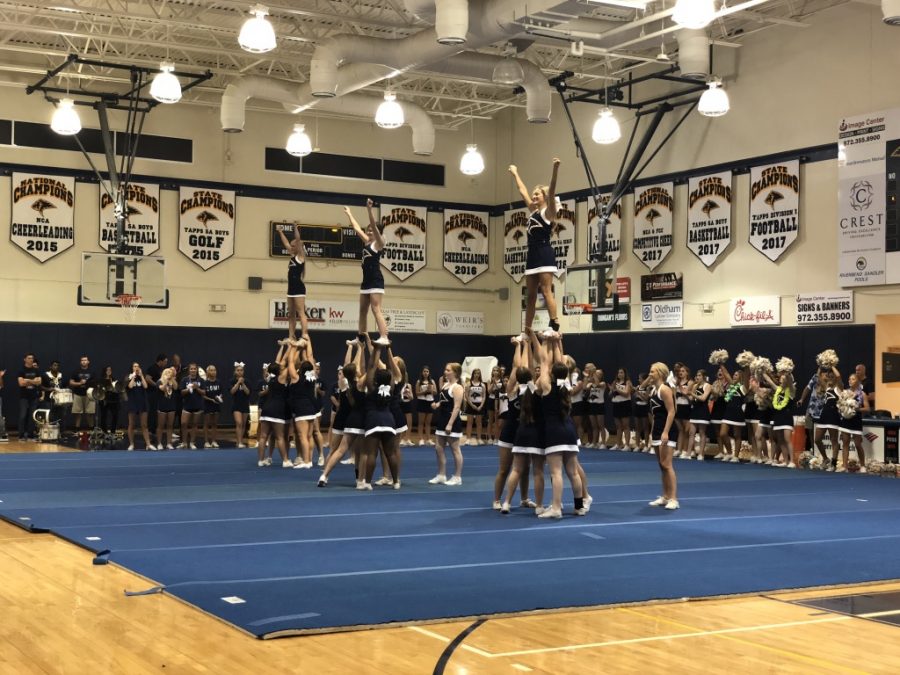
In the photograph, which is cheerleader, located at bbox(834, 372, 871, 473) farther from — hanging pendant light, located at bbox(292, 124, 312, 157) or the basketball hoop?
the basketball hoop

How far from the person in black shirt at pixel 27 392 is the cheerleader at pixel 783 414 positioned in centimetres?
1594

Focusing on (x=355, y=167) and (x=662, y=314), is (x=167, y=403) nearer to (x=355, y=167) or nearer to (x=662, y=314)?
(x=355, y=167)

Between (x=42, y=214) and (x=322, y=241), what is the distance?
24.4ft

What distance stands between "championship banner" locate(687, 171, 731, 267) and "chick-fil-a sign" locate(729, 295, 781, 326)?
4.30ft

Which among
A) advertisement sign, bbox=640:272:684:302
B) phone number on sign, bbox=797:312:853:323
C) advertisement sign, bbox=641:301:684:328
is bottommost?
phone number on sign, bbox=797:312:853:323

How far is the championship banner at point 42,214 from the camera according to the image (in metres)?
27.0

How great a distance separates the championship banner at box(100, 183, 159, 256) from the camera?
1106 inches

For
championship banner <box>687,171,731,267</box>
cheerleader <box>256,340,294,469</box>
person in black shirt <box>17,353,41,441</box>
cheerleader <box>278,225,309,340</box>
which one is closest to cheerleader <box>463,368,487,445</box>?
championship banner <box>687,171,731,267</box>

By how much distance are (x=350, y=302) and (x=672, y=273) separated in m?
9.45

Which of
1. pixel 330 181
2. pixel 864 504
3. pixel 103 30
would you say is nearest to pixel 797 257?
pixel 864 504

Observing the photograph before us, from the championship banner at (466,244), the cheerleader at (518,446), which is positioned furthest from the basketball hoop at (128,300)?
the cheerleader at (518,446)

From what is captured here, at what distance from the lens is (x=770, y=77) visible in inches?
952

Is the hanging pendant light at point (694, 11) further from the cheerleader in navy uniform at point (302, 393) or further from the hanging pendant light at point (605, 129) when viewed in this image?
the cheerleader in navy uniform at point (302, 393)

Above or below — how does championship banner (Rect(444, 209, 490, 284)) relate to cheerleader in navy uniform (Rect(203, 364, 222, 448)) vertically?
above
